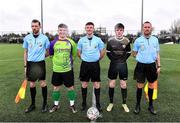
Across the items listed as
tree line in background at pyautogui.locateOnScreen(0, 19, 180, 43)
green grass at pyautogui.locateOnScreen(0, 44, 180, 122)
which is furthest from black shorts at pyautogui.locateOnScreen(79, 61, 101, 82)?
tree line in background at pyautogui.locateOnScreen(0, 19, 180, 43)

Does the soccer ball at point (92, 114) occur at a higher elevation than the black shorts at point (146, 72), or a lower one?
lower

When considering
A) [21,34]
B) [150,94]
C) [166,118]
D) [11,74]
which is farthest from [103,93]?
[21,34]

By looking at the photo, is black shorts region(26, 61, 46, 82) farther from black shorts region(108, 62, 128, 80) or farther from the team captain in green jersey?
black shorts region(108, 62, 128, 80)

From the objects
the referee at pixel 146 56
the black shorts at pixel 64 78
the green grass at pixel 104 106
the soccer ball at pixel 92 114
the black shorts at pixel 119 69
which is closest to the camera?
the soccer ball at pixel 92 114

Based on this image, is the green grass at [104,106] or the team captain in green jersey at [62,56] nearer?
the green grass at [104,106]

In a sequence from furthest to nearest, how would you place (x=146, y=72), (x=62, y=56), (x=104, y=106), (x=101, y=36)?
(x=101, y=36), (x=104, y=106), (x=146, y=72), (x=62, y=56)

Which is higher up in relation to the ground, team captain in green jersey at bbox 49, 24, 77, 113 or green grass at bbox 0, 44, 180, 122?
team captain in green jersey at bbox 49, 24, 77, 113

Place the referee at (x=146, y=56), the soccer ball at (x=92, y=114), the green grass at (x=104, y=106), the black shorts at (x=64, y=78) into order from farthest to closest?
the black shorts at (x=64, y=78), the referee at (x=146, y=56), the green grass at (x=104, y=106), the soccer ball at (x=92, y=114)

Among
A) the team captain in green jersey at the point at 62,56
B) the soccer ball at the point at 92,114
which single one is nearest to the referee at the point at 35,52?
the team captain in green jersey at the point at 62,56

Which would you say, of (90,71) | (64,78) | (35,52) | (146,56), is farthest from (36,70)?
(146,56)

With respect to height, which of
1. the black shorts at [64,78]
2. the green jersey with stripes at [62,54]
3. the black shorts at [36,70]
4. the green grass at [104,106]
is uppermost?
the green jersey with stripes at [62,54]

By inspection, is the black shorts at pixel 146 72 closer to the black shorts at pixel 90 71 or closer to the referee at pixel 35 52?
the black shorts at pixel 90 71

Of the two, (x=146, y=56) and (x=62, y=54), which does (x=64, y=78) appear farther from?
(x=146, y=56)

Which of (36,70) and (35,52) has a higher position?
(35,52)
